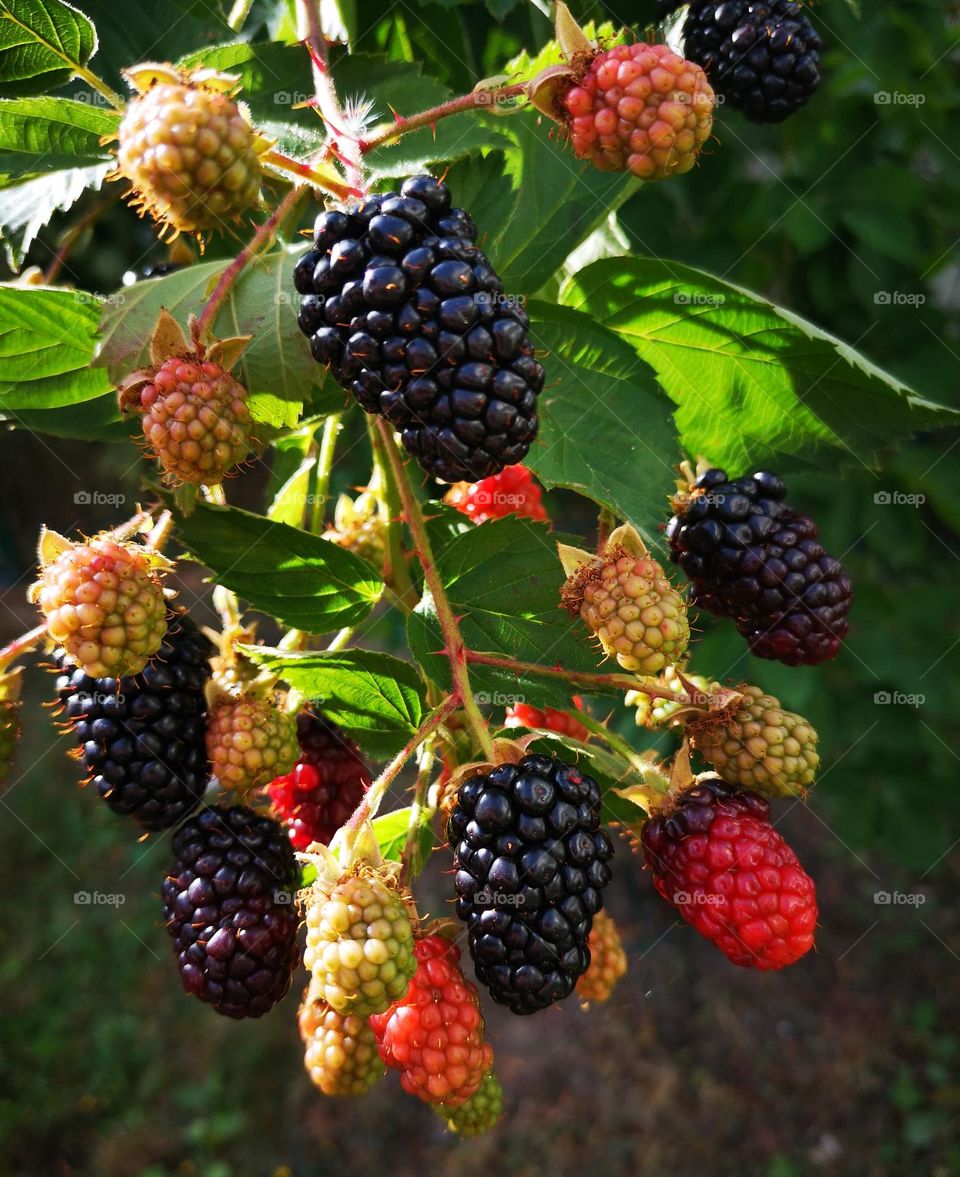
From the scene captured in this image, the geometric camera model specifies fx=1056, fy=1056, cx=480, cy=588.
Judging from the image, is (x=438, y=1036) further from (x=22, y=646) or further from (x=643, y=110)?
(x=643, y=110)

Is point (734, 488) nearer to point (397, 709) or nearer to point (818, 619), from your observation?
point (818, 619)

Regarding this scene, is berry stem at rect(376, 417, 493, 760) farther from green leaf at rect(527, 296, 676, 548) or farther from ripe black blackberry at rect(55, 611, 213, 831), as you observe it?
ripe black blackberry at rect(55, 611, 213, 831)

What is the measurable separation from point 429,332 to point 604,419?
1.13 ft

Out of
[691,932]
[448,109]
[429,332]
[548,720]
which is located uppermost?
[448,109]

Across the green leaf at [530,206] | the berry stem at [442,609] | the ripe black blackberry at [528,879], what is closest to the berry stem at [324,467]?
the berry stem at [442,609]

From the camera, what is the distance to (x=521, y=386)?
2.77 feet

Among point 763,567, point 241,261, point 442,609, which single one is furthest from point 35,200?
point 763,567

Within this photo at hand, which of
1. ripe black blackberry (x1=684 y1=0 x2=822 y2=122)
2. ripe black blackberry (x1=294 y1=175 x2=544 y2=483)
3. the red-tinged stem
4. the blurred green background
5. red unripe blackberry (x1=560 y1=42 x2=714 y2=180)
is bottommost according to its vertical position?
the blurred green background

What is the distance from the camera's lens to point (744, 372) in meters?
1.23

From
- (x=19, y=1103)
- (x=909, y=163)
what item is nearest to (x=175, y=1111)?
(x=19, y=1103)

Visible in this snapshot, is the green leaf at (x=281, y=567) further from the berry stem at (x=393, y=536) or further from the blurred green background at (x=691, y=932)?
the blurred green background at (x=691, y=932)

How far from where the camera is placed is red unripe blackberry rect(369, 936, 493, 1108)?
3.16ft

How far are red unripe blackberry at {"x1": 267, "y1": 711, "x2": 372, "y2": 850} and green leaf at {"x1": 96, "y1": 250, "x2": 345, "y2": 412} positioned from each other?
0.42 m

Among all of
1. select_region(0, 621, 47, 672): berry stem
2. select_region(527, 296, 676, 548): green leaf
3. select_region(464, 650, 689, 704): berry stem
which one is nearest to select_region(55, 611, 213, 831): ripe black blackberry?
select_region(0, 621, 47, 672): berry stem
